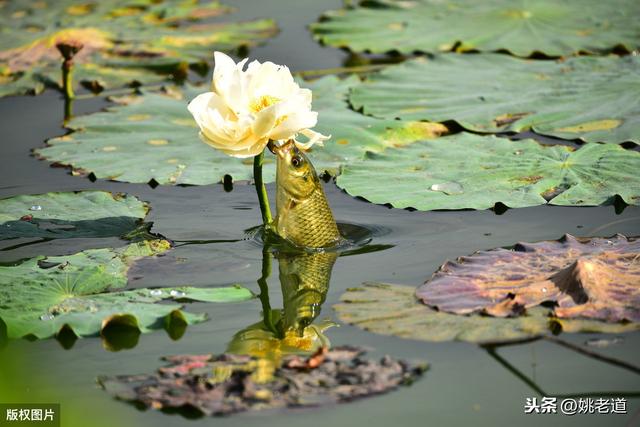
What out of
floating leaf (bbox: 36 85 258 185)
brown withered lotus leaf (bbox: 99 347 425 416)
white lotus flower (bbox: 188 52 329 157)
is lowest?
brown withered lotus leaf (bbox: 99 347 425 416)

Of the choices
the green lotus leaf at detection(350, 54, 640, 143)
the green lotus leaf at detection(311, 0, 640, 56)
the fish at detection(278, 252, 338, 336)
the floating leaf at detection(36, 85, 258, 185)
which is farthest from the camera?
the green lotus leaf at detection(311, 0, 640, 56)

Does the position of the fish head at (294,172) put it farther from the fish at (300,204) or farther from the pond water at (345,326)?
the pond water at (345,326)

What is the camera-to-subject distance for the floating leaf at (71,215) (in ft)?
10.5

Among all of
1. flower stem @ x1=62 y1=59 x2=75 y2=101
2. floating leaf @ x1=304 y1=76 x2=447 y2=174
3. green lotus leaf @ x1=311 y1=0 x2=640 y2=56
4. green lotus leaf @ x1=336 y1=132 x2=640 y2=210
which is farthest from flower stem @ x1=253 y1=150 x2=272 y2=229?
green lotus leaf @ x1=311 y1=0 x2=640 y2=56

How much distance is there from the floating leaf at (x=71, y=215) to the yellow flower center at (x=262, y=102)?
68cm

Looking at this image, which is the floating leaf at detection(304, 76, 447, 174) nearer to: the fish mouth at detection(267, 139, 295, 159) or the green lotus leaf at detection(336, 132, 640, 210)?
the green lotus leaf at detection(336, 132, 640, 210)

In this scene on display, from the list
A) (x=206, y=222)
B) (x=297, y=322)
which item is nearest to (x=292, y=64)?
(x=206, y=222)

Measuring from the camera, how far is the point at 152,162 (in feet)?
12.5

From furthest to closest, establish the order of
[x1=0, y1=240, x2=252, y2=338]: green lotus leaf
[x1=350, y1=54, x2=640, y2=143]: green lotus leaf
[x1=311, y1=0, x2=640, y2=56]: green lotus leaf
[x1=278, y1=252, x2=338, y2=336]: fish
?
[x1=311, y1=0, x2=640, y2=56]: green lotus leaf < [x1=350, y1=54, x2=640, y2=143]: green lotus leaf < [x1=278, y1=252, x2=338, y2=336]: fish < [x1=0, y1=240, x2=252, y2=338]: green lotus leaf

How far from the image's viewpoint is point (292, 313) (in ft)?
8.73

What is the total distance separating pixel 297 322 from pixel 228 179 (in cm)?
113

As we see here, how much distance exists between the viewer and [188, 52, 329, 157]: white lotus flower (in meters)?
2.83

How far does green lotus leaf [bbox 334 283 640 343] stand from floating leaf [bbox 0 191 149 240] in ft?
3.32

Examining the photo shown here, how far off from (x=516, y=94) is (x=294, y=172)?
1.64 meters
